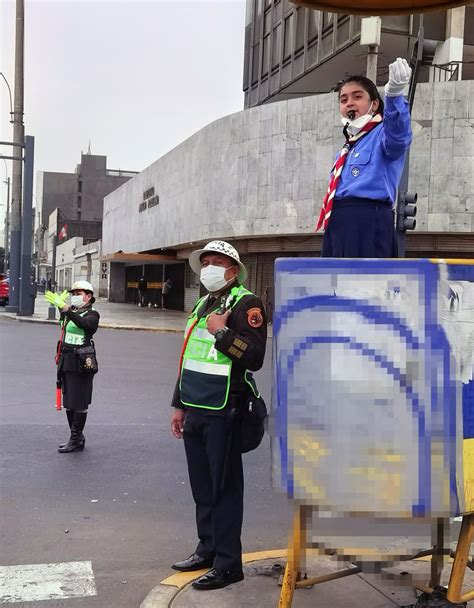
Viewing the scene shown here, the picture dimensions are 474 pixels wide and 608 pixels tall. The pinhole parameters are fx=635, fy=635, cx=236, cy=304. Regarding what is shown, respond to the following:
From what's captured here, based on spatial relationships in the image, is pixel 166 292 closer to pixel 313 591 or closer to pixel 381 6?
pixel 381 6

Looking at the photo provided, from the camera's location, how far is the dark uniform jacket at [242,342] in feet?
10.9

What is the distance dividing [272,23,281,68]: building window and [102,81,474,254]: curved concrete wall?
451 cm

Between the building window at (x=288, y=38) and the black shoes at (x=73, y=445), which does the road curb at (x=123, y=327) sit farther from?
the black shoes at (x=73, y=445)

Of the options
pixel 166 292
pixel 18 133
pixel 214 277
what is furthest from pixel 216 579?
pixel 166 292

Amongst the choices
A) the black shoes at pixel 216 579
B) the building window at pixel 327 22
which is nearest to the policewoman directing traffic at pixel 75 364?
the black shoes at pixel 216 579

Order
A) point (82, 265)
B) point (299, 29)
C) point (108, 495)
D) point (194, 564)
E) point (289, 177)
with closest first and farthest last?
point (194, 564) < point (108, 495) < point (289, 177) < point (299, 29) < point (82, 265)

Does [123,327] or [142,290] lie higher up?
[142,290]

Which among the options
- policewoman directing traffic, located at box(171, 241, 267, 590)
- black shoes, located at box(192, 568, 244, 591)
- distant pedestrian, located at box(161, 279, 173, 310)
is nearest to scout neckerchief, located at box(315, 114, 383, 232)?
policewoman directing traffic, located at box(171, 241, 267, 590)

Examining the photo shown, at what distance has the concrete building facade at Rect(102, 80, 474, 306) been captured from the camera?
1933 centimetres

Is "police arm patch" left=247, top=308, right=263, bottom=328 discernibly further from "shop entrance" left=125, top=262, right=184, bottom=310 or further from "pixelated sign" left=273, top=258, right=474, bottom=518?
"shop entrance" left=125, top=262, right=184, bottom=310

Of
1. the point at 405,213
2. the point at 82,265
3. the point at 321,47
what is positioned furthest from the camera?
the point at 82,265

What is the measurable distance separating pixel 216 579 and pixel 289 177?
19.4 meters

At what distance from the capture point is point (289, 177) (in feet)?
71.6

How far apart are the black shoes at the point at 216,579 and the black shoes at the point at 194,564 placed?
250 mm
